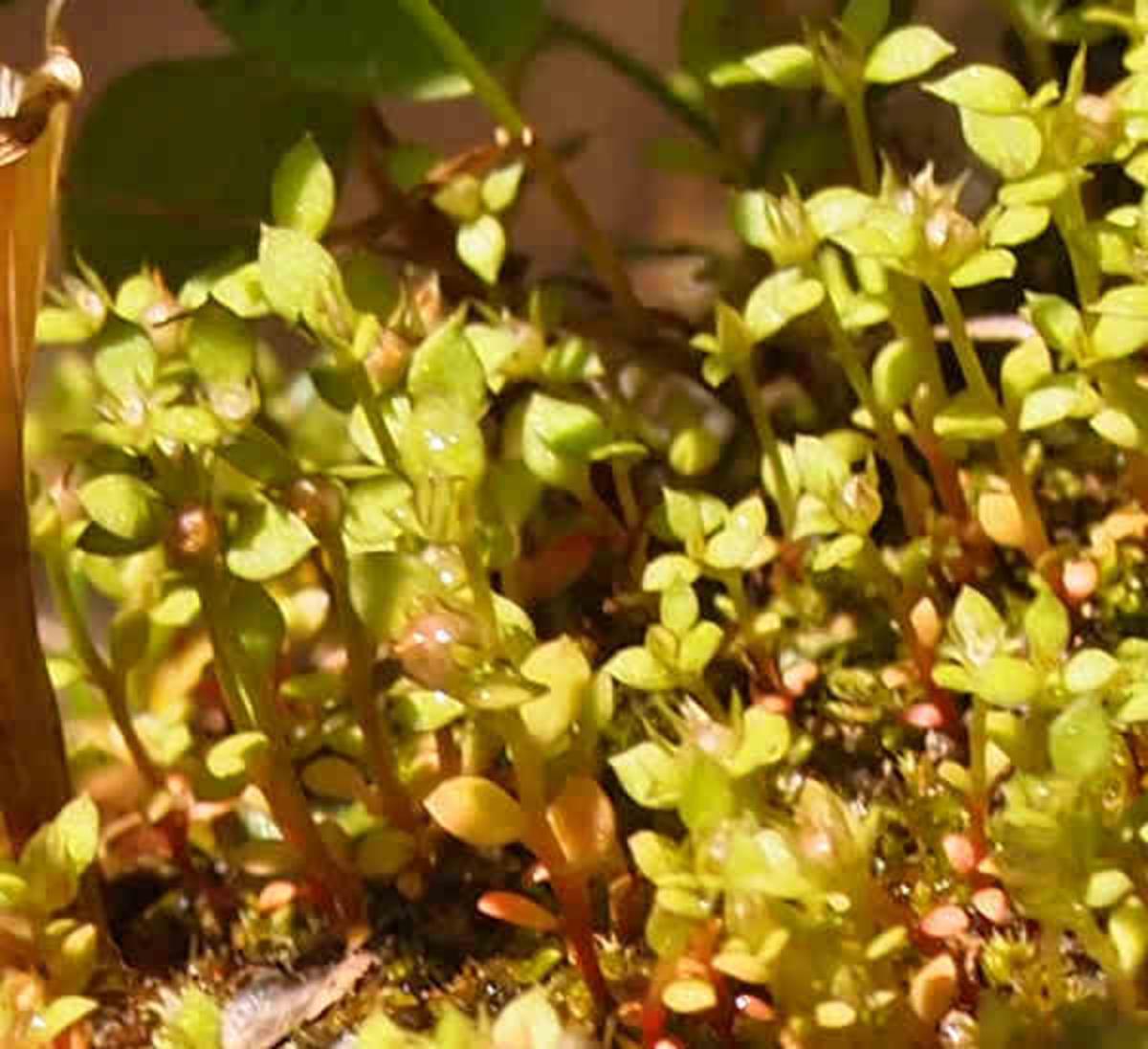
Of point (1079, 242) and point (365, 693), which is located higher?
point (1079, 242)

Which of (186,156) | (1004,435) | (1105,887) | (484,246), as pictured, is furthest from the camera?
(186,156)

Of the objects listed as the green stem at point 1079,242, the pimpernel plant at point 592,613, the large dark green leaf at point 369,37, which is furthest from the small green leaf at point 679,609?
the large dark green leaf at point 369,37

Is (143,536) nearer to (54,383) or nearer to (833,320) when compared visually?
(833,320)

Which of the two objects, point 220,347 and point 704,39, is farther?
point 704,39

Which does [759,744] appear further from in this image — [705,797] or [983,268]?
[983,268]

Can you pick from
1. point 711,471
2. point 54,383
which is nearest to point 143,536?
point 711,471

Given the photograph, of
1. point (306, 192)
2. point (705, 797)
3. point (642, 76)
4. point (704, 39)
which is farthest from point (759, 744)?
point (642, 76)

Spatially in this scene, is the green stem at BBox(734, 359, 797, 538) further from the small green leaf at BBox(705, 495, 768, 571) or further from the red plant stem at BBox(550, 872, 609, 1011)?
the red plant stem at BBox(550, 872, 609, 1011)
